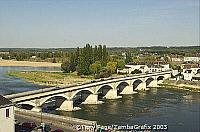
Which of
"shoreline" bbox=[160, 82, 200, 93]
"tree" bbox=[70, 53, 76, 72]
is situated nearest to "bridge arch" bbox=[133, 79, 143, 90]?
"shoreline" bbox=[160, 82, 200, 93]

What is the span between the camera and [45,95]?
47219 millimetres

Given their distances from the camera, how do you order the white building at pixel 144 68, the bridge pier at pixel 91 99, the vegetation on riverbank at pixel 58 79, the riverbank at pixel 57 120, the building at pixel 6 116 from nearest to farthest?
the building at pixel 6 116
the riverbank at pixel 57 120
the bridge pier at pixel 91 99
the vegetation on riverbank at pixel 58 79
the white building at pixel 144 68

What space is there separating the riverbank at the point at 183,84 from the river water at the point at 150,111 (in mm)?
7880

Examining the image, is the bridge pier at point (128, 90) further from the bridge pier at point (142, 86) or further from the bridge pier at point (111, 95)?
the bridge pier at point (111, 95)

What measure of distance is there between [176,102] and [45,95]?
2314 cm

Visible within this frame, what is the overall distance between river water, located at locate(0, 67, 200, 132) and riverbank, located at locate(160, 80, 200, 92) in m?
7.88

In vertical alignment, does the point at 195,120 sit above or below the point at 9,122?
below

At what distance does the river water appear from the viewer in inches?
1735

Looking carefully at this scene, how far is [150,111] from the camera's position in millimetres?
52344

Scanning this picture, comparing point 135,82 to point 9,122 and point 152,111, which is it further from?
point 9,122

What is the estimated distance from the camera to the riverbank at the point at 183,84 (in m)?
78.2

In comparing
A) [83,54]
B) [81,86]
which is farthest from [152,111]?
[83,54]

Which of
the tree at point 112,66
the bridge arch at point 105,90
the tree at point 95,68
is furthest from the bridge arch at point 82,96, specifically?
the tree at point 112,66

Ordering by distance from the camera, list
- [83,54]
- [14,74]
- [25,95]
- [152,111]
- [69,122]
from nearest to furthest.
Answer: [69,122], [25,95], [152,111], [83,54], [14,74]
